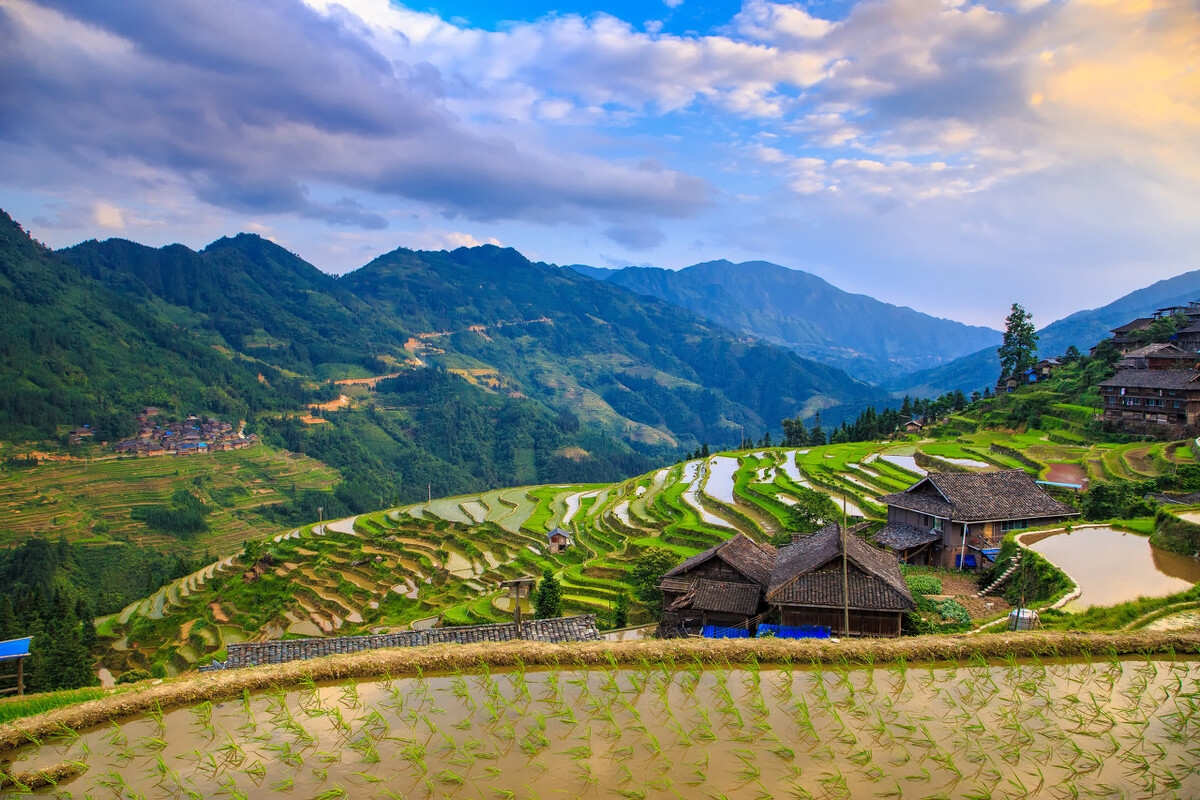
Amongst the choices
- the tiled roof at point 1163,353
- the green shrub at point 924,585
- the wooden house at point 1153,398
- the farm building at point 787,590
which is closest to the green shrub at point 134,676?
the farm building at point 787,590

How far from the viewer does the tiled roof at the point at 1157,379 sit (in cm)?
3334

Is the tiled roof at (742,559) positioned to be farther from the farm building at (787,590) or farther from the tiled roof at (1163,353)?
the tiled roof at (1163,353)

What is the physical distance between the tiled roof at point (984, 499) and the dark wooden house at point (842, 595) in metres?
6.67

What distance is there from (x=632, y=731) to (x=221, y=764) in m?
4.54

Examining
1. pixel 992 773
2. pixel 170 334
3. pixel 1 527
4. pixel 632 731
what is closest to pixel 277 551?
pixel 1 527

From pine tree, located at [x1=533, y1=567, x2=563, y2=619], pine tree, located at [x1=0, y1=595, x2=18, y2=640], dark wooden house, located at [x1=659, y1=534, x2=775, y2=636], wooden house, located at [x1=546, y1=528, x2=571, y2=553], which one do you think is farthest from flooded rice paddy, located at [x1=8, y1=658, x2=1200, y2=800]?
pine tree, located at [x1=0, y1=595, x2=18, y2=640]

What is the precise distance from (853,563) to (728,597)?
3.91 metres

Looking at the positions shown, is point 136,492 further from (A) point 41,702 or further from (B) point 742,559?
(B) point 742,559

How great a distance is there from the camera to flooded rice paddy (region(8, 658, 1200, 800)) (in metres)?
6.51

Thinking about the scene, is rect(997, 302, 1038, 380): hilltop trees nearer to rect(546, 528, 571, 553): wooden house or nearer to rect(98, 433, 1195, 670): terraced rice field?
rect(98, 433, 1195, 670): terraced rice field

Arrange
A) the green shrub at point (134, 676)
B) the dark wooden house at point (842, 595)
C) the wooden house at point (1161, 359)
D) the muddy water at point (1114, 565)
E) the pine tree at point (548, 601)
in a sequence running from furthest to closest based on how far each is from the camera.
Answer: the wooden house at point (1161, 359), the green shrub at point (134, 676), the pine tree at point (548, 601), the dark wooden house at point (842, 595), the muddy water at point (1114, 565)

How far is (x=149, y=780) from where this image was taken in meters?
6.76

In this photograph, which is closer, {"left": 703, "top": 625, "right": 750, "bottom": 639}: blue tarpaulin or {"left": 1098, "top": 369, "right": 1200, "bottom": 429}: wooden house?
{"left": 703, "top": 625, "right": 750, "bottom": 639}: blue tarpaulin

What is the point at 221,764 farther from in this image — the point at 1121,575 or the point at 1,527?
the point at 1,527
